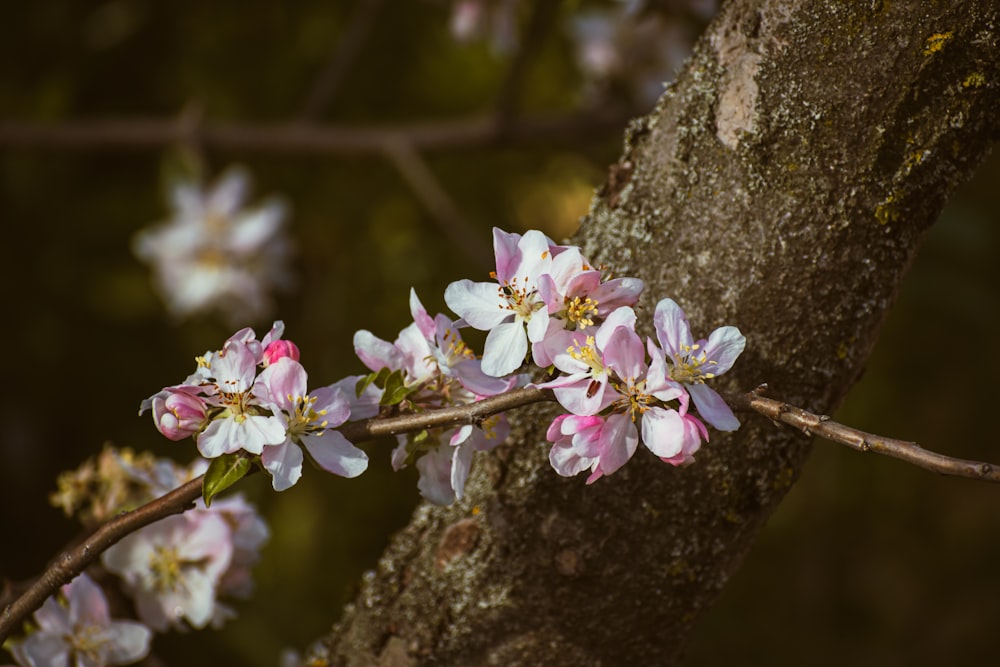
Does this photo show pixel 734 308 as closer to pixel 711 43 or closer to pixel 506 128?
pixel 711 43

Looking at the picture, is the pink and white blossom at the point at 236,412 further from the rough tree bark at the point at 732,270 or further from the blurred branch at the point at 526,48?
the blurred branch at the point at 526,48

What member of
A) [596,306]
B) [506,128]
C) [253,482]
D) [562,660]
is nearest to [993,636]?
[506,128]

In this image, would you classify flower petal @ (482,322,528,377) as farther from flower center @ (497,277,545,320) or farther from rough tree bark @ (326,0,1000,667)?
rough tree bark @ (326,0,1000,667)

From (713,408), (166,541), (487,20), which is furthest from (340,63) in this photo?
(713,408)

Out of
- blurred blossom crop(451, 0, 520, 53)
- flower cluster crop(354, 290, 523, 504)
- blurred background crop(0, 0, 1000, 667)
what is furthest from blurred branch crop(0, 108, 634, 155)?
flower cluster crop(354, 290, 523, 504)

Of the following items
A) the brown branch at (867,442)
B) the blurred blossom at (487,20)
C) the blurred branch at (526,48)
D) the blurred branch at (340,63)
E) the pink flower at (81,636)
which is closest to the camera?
the brown branch at (867,442)

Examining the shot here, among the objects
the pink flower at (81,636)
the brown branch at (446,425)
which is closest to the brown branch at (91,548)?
the brown branch at (446,425)
